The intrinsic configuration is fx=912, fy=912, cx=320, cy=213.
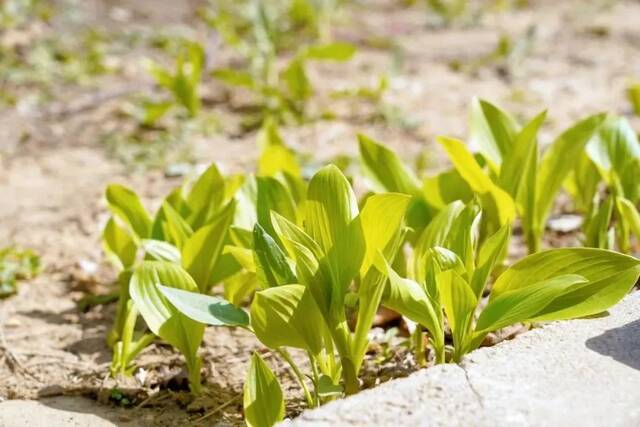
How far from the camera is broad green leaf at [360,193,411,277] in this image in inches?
75.2

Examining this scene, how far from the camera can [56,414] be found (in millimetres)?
2074

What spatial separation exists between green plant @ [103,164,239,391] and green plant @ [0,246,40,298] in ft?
1.41

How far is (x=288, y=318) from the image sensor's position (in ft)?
6.18

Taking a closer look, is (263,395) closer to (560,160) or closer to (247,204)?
(247,204)

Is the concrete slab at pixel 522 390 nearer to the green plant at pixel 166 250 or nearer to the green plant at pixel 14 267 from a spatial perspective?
the green plant at pixel 166 250

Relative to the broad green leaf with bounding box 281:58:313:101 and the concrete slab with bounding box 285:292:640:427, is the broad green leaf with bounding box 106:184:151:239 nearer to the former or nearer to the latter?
the concrete slab with bounding box 285:292:640:427

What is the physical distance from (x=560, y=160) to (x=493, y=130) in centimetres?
22

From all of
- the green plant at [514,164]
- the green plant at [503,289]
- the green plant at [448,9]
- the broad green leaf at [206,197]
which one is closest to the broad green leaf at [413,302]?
the green plant at [503,289]

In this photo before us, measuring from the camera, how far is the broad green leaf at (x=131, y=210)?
256 cm

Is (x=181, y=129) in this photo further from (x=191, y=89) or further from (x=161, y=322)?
(x=161, y=322)

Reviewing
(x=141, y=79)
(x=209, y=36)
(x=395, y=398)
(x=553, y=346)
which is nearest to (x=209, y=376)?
(x=395, y=398)

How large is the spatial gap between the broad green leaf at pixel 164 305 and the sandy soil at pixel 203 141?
18 centimetres

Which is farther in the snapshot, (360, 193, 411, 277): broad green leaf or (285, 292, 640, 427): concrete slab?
(360, 193, 411, 277): broad green leaf

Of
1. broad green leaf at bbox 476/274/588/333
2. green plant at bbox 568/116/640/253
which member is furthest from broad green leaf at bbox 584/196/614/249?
broad green leaf at bbox 476/274/588/333
